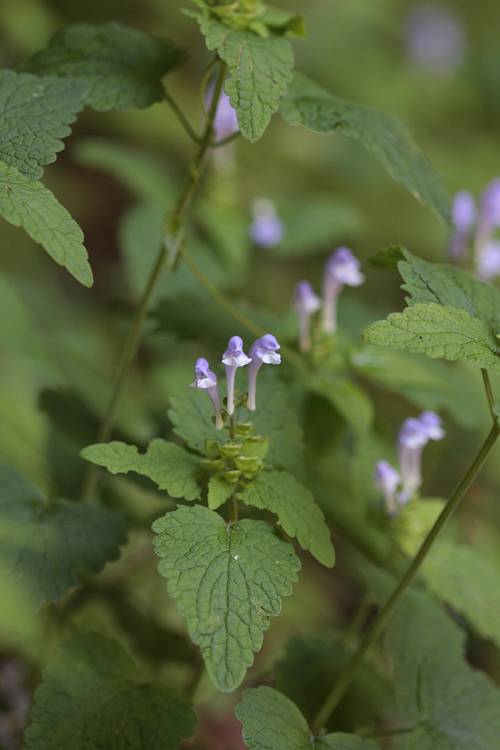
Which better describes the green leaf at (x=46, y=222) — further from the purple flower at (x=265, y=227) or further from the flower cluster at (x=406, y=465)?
the purple flower at (x=265, y=227)

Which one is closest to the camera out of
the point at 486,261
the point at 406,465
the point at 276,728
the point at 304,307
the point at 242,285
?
the point at 276,728

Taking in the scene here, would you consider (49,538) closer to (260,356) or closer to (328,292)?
(260,356)

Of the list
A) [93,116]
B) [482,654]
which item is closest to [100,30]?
[482,654]

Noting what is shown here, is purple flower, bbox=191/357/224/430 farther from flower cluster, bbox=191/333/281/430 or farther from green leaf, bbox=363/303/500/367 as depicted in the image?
green leaf, bbox=363/303/500/367

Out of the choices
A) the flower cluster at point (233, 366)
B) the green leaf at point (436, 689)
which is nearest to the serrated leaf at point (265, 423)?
the flower cluster at point (233, 366)

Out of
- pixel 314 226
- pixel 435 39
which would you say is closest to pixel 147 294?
pixel 314 226

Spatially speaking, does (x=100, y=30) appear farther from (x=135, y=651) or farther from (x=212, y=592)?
(x=135, y=651)
